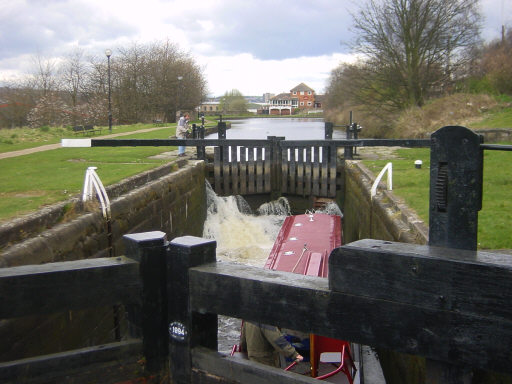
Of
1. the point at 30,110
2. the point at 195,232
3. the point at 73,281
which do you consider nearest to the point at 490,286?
the point at 73,281

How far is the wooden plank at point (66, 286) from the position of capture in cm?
226

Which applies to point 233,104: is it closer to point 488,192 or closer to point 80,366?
point 488,192

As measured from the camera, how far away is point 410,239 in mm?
4906

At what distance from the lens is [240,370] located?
2275 millimetres

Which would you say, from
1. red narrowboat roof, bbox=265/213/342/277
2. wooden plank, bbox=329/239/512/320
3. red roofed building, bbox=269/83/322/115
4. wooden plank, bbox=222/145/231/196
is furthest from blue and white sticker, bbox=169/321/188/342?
red roofed building, bbox=269/83/322/115

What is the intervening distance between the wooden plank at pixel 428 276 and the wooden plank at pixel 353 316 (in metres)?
0.02

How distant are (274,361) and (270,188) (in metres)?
8.77

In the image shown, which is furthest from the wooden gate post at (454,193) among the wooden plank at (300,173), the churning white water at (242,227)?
the wooden plank at (300,173)

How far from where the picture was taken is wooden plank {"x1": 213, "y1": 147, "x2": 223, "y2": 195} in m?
12.7

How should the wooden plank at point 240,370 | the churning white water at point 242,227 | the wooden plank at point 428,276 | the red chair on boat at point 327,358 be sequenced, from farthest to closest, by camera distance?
the churning white water at point 242,227 < the red chair on boat at point 327,358 < the wooden plank at point 240,370 < the wooden plank at point 428,276

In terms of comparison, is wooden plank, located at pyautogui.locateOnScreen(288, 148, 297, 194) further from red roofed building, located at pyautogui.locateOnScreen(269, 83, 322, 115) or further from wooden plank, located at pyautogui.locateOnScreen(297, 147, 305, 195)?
red roofed building, located at pyautogui.locateOnScreen(269, 83, 322, 115)

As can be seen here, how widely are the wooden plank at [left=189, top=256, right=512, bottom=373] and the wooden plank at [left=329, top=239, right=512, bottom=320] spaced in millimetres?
24

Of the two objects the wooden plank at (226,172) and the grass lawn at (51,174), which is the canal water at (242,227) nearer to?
the wooden plank at (226,172)

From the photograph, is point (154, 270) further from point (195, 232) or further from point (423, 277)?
point (195, 232)
